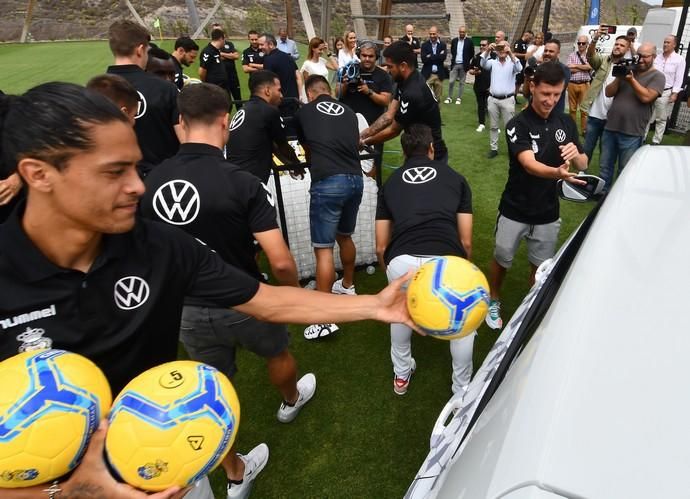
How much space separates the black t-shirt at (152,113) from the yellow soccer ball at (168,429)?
2.97m

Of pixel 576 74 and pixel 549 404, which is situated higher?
pixel 549 404

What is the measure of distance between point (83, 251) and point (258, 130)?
274 centimetres

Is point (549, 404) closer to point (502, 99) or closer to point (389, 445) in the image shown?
point (389, 445)

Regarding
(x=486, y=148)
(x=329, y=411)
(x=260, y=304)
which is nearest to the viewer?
(x=260, y=304)

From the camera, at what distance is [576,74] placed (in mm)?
9008

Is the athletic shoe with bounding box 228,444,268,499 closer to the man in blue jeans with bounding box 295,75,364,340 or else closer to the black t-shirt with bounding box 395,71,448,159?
the man in blue jeans with bounding box 295,75,364,340

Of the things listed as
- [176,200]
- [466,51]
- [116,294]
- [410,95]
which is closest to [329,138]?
[410,95]

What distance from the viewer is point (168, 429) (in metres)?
1.21

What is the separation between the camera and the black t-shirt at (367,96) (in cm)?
617

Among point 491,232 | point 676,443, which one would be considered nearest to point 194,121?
point 676,443

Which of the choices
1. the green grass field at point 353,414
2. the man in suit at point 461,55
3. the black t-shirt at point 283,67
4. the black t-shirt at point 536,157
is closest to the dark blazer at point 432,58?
the man in suit at point 461,55

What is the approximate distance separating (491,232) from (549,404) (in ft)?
16.0

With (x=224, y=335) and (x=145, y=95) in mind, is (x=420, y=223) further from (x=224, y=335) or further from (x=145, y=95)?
(x=145, y=95)

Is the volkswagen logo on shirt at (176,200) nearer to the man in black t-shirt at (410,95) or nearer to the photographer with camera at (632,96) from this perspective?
the man in black t-shirt at (410,95)
